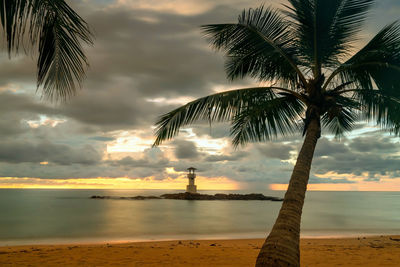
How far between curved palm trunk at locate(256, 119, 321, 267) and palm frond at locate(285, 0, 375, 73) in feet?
9.35

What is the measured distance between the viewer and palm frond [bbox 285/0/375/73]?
8.46 m

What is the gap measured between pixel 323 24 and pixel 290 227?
210 inches

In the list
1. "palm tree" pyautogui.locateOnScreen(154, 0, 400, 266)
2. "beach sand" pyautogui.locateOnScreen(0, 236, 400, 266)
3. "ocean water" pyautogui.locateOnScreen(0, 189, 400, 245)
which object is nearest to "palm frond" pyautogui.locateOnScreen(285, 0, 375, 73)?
"palm tree" pyautogui.locateOnScreen(154, 0, 400, 266)

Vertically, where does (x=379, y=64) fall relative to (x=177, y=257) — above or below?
above

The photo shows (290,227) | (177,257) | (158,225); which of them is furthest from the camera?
(158,225)

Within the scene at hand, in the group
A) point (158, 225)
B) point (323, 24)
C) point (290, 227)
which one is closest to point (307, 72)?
point (323, 24)

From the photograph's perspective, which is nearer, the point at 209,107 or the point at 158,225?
the point at 209,107

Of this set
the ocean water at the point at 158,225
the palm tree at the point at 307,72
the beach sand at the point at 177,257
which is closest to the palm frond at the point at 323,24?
the palm tree at the point at 307,72

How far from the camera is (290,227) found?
19.3ft

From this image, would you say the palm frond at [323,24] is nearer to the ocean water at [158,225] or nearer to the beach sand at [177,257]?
the beach sand at [177,257]

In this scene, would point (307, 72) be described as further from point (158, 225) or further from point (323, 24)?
point (158, 225)

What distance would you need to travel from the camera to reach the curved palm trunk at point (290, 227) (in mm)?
5441

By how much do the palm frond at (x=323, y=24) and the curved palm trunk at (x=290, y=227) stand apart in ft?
9.35

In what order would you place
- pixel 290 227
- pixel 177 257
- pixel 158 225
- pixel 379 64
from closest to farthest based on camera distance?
pixel 290 227
pixel 379 64
pixel 177 257
pixel 158 225
